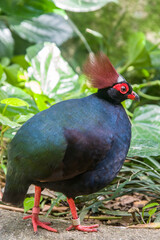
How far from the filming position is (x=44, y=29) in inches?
143

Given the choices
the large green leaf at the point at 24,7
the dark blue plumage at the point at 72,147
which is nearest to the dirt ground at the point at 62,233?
the dark blue plumage at the point at 72,147

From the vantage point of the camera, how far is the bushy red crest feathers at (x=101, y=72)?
5.65 ft

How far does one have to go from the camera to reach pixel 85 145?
5.04 feet

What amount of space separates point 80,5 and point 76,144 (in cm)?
171

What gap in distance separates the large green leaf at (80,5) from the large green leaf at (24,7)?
340 millimetres

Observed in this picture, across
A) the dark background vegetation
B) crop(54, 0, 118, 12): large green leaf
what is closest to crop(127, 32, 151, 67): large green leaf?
the dark background vegetation

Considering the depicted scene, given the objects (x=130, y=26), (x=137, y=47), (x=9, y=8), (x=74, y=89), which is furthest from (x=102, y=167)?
(x=130, y=26)

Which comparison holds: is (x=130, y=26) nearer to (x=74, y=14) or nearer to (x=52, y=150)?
(x=74, y=14)

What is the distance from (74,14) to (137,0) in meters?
0.75

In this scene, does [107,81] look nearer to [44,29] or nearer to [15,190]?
[15,190]

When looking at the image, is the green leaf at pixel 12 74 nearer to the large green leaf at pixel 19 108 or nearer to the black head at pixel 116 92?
the large green leaf at pixel 19 108

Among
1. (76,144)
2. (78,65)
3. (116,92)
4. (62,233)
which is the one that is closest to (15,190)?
(62,233)

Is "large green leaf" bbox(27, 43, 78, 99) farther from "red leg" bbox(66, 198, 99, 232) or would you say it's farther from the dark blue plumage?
"red leg" bbox(66, 198, 99, 232)

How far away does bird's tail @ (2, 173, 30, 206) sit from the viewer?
1.66 meters
